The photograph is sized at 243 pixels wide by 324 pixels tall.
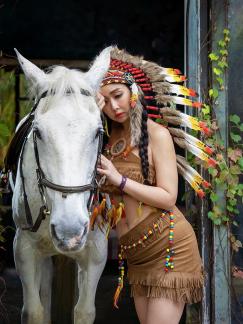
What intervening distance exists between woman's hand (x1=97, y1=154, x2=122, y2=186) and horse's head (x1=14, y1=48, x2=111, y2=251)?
9 cm

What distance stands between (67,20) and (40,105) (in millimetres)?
4926

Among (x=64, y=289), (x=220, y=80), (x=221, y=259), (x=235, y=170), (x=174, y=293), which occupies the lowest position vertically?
(x=64, y=289)

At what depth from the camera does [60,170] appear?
2.58 meters

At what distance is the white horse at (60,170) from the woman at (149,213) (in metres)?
0.17

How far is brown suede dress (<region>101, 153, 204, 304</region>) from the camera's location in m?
2.91

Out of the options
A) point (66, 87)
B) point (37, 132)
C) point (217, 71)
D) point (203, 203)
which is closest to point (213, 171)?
point (203, 203)

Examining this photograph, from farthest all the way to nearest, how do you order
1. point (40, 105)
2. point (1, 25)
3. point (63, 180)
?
point (1, 25), point (40, 105), point (63, 180)

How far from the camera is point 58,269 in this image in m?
4.16

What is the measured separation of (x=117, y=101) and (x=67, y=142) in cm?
47

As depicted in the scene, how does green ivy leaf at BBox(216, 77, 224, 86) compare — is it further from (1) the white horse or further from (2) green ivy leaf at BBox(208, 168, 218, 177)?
(1) the white horse

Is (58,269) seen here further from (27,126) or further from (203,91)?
(203,91)

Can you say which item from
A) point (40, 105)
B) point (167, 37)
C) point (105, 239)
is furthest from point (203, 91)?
point (167, 37)

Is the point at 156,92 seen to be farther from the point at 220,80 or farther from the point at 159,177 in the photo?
the point at 220,80

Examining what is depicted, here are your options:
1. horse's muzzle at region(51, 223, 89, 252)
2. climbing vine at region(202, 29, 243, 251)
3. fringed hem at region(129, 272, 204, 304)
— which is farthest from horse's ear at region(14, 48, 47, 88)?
climbing vine at region(202, 29, 243, 251)
